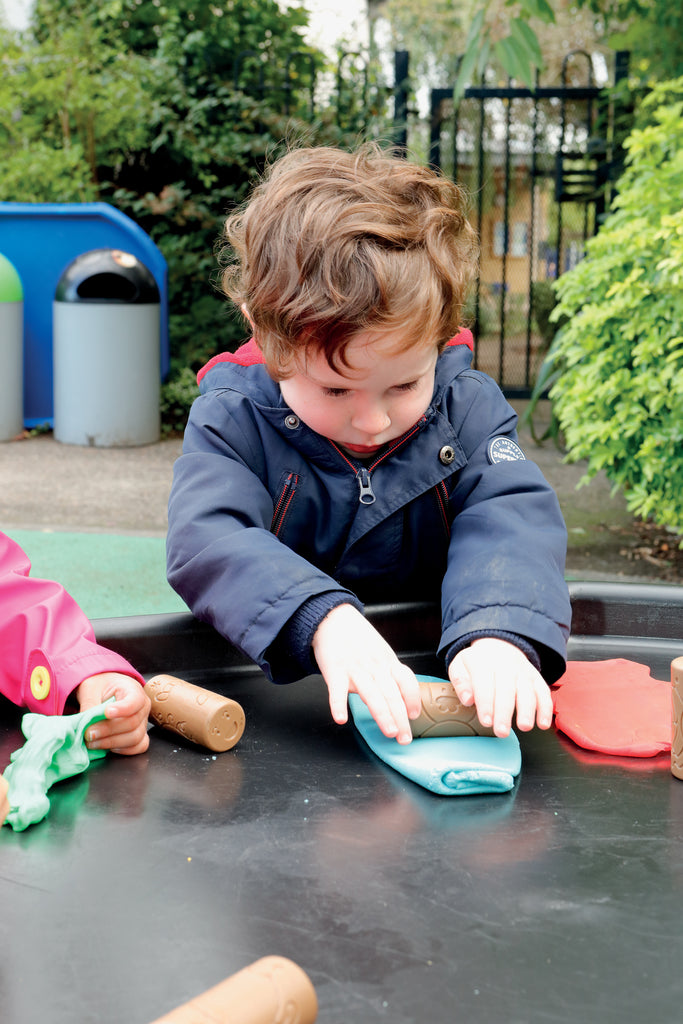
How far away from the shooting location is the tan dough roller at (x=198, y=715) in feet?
3.44

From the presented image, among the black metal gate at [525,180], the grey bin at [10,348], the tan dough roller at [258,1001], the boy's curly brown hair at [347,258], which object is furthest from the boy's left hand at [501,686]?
the grey bin at [10,348]

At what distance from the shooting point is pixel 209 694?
1077mm

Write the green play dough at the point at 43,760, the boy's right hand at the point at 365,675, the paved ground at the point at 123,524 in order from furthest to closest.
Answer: the paved ground at the point at 123,524 < the boy's right hand at the point at 365,675 < the green play dough at the point at 43,760

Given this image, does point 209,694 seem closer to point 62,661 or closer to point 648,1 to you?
point 62,661

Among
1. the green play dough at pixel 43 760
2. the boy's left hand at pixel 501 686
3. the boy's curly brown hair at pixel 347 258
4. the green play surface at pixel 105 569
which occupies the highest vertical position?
the boy's curly brown hair at pixel 347 258

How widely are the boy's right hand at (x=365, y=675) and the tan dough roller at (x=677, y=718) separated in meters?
0.24

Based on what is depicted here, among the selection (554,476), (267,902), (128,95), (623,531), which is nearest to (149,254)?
(128,95)

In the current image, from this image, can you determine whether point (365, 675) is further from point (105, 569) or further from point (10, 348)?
point (10, 348)

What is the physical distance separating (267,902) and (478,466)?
75 centimetres

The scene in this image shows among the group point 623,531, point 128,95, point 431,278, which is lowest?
point 623,531

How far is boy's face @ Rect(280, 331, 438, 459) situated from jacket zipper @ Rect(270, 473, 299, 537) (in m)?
0.10

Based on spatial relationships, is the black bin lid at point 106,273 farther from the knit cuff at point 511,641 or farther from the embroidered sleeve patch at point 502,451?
the knit cuff at point 511,641

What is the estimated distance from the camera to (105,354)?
16.4 ft

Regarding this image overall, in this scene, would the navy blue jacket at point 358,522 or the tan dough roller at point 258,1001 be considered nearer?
the tan dough roller at point 258,1001
